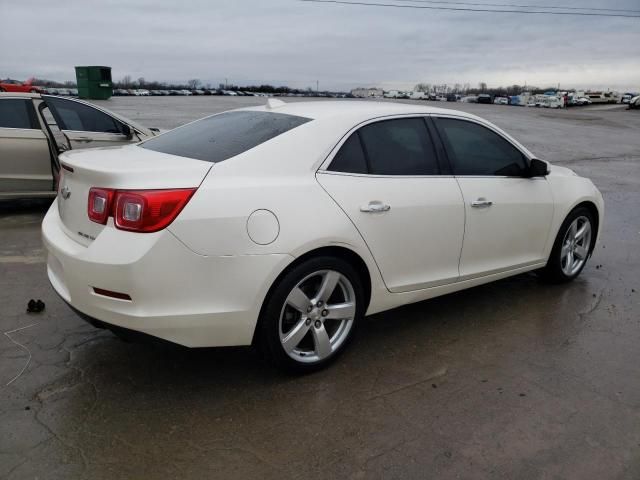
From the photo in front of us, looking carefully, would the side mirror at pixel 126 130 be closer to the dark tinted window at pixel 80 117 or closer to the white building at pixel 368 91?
the dark tinted window at pixel 80 117

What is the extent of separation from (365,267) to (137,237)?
1.36 m

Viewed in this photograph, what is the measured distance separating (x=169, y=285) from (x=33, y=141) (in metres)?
5.08

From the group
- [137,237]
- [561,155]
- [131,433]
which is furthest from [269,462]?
[561,155]

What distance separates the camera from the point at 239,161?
3.06m

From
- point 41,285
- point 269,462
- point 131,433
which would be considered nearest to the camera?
point 269,462

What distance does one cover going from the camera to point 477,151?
419 centimetres

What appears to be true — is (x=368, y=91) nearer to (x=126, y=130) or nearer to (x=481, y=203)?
(x=126, y=130)

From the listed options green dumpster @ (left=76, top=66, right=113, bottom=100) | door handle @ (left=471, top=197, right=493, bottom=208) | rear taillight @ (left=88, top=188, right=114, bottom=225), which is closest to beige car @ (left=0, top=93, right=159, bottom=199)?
rear taillight @ (left=88, top=188, right=114, bottom=225)

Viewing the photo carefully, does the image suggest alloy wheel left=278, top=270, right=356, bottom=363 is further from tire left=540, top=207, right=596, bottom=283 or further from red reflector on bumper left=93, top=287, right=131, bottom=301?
tire left=540, top=207, right=596, bottom=283

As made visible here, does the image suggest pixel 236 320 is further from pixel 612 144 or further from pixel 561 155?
pixel 612 144

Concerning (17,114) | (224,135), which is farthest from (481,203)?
(17,114)

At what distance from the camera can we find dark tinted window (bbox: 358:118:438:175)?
356 centimetres

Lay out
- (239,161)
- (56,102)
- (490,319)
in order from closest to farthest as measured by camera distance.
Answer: (239,161)
(490,319)
(56,102)

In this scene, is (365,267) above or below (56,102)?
below
